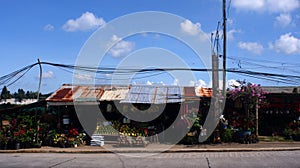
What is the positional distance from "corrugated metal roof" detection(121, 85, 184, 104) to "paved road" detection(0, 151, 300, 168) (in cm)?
383

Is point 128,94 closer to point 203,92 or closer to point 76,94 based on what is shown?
point 76,94

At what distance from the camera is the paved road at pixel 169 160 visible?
1030 cm

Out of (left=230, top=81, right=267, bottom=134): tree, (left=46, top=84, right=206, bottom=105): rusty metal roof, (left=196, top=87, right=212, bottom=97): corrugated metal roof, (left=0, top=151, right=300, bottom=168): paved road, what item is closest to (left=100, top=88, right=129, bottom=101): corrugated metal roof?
(left=46, top=84, right=206, bottom=105): rusty metal roof

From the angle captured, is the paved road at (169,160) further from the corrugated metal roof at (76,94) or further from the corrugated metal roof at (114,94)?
the corrugated metal roof at (114,94)

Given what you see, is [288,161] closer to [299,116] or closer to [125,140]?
[125,140]

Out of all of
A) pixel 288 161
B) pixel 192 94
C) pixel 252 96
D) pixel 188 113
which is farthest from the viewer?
pixel 192 94

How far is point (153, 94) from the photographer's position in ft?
57.3

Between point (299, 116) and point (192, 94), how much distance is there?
5526mm

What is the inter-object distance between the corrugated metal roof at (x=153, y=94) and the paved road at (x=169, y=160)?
12.6 feet

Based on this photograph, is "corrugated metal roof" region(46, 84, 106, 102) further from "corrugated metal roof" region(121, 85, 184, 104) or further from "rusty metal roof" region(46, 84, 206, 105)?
"corrugated metal roof" region(121, 85, 184, 104)

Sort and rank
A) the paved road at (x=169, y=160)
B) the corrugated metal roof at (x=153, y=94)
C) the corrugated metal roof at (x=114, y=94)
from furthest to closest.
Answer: the corrugated metal roof at (x=114, y=94) < the corrugated metal roof at (x=153, y=94) < the paved road at (x=169, y=160)

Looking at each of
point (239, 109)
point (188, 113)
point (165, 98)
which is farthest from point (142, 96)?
point (239, 109)

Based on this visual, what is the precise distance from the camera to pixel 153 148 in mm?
14406

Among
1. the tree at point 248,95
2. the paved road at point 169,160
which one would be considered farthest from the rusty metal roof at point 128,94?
the paved road at point 169,160
